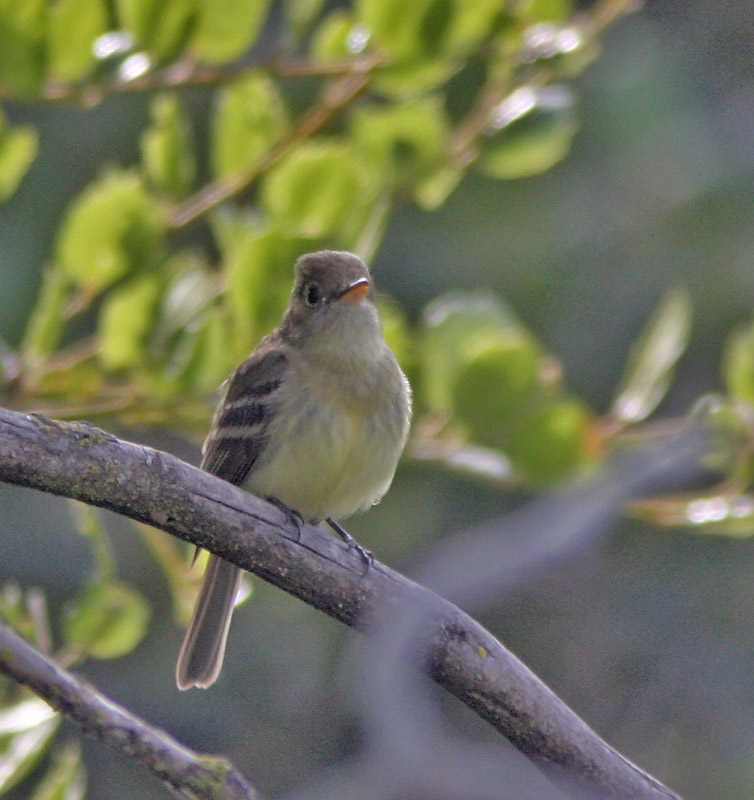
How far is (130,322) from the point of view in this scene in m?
2.82

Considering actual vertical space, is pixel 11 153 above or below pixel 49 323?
above

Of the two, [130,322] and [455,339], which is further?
[455,339]

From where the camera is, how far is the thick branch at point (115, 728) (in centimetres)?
209

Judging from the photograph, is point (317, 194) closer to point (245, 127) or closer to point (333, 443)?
point (245, 127)

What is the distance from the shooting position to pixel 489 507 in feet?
17.3

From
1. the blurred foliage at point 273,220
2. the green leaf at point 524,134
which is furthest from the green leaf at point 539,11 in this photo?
the green leaf at point 524,134

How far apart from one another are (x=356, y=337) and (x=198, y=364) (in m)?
0.71

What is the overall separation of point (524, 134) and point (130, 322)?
37.1 inches

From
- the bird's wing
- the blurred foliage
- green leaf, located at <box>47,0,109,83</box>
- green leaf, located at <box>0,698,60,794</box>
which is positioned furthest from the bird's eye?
green leaf, located at <box>0,698,60,794</box>

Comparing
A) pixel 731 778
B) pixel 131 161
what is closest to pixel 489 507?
pixel 731 778

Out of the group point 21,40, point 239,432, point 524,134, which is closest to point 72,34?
point 21,40

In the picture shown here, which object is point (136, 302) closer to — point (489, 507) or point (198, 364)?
point (198, 364)

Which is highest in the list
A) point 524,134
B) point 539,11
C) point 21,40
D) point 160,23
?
point 21,40

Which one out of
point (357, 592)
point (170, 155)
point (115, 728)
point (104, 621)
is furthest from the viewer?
point (170, 155)
